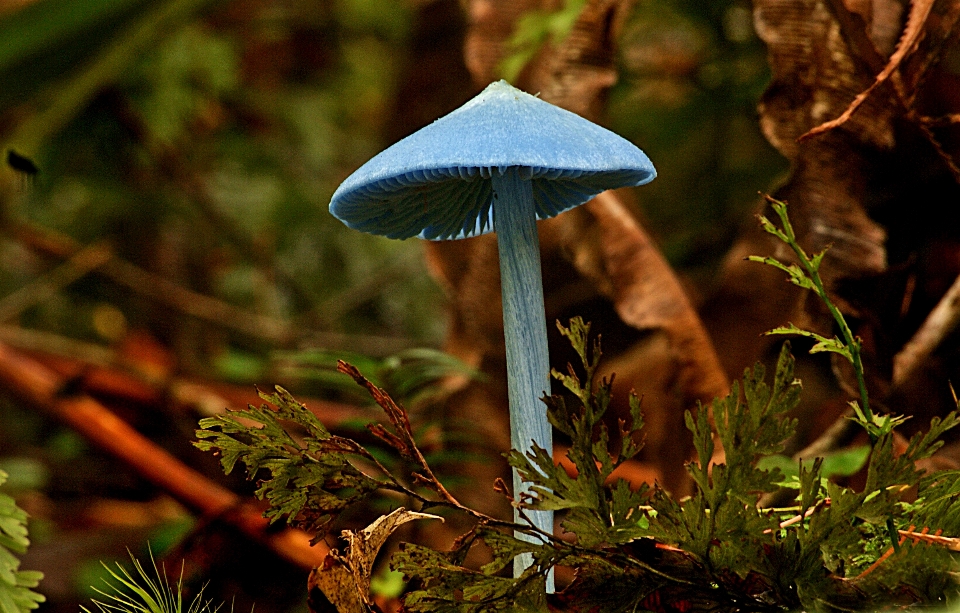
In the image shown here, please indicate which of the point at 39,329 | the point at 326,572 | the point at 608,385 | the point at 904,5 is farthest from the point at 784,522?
the point at 39,329

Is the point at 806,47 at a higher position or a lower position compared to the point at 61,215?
lower

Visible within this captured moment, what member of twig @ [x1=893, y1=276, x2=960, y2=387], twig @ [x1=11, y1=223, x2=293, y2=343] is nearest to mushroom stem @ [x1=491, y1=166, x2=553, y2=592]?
twig @ [x1=893, y1=276, x2=960, y2=387]

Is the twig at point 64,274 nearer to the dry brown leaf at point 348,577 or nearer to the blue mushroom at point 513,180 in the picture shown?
the blue mushroom at point 513,180

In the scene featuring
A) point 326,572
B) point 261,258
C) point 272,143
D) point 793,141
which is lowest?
point 326,572

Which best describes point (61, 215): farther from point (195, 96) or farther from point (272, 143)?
point (195, 96)

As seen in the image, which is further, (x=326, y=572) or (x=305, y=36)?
(x=305, y=36)

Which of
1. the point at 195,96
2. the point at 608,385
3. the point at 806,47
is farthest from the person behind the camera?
the point at 195,96

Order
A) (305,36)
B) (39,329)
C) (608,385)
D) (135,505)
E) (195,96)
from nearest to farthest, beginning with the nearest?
(608,385)
(135,505)
(195,96)
(39,329)
(305,36)
